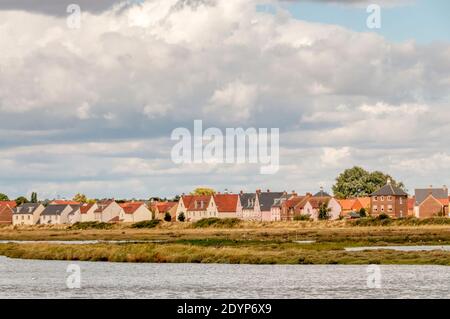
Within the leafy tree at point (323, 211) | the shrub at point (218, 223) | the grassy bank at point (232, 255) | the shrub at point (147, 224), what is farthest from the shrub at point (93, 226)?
the grassy bank at point (232, 255)

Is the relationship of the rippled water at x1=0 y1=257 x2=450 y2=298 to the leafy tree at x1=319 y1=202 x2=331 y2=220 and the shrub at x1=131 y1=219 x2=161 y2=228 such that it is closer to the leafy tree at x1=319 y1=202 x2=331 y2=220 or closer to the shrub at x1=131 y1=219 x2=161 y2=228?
the shrub at x1=131 y1=219 x2=161 y2=228

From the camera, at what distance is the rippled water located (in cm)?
6025

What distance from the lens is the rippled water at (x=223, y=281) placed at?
60.2m

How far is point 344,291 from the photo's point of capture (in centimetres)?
6031

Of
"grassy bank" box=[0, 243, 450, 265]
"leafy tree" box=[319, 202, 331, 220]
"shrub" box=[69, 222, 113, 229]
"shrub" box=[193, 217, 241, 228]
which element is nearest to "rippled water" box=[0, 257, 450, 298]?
"grassy bank" box=[0, 243, 450, 265]

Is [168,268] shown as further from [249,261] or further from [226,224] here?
[226,224]

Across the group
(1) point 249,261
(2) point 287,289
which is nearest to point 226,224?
(1) point 249,261

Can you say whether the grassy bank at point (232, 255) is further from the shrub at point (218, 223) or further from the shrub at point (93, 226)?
the shrub at point (93, 226)

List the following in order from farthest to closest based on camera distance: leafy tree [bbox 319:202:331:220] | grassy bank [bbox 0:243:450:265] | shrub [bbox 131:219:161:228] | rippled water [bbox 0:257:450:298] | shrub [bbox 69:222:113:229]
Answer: leafy tree [bbox 319:202:331:220]
shrub [bbox 69:222:113:229]
shrub [bbox 131:219:161:228]
grassy bank [bbox 0:243:450:265]
rippled water [bbox 0:257:450:298]

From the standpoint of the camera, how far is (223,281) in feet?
224

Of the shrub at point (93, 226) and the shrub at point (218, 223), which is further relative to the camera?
the shrub at point (93, 226)

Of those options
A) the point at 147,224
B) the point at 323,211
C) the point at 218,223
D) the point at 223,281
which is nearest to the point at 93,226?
the point at 147,224
